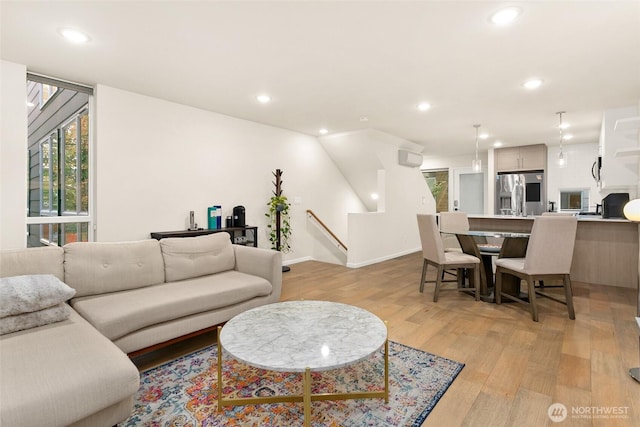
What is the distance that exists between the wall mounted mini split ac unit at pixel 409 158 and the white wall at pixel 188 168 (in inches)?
65.9

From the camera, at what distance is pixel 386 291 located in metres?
3.99

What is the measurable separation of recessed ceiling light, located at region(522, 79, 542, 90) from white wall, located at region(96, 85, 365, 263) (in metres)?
3.57

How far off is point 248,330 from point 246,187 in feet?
11.1

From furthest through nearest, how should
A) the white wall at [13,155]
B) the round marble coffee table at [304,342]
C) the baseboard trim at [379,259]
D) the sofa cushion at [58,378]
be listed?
the baseboard trim at [379,259]
the white wall at [13,155]
the round marble coffee table at [304,342]
the sofa cushion at [58,378]

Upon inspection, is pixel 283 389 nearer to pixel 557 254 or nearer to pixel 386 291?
pixel 386 291

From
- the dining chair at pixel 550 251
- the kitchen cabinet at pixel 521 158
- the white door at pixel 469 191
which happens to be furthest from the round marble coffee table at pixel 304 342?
the white door at pixel 469 191

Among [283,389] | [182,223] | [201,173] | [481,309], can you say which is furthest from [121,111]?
[481,309]

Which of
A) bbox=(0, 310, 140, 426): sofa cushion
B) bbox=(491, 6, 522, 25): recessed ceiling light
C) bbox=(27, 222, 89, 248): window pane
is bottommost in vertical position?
bbox=(0, 310, 140, 426): sofa cushion

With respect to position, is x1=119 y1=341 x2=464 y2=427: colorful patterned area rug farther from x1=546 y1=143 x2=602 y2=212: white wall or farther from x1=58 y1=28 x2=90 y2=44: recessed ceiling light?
x1=546 y1=143 x2=602 y2=212: white wall

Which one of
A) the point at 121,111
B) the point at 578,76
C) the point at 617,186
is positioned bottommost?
the point at 617,186

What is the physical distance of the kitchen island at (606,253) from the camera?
13.4 feet

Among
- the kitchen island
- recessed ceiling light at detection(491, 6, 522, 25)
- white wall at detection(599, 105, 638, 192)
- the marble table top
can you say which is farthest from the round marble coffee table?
white wall at detection(599, 105, 638, 192)

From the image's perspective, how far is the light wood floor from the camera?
5.68ft

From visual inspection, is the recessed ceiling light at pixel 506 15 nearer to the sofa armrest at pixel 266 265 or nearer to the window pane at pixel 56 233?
the sofa armrest at pixel 266 265
